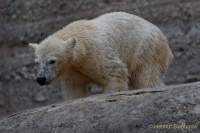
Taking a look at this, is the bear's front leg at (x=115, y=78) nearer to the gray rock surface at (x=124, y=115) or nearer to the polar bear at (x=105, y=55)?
the polar bear at (x=105, y=55)

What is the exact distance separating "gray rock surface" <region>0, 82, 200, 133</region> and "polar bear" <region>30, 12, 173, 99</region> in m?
1.21

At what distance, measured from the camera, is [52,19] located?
477 inches

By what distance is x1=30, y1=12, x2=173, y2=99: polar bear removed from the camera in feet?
24.0

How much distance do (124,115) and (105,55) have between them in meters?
2.09

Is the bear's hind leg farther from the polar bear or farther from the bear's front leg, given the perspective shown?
the bear's front leg

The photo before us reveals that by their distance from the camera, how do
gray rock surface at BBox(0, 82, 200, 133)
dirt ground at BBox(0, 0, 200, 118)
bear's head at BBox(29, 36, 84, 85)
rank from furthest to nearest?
1. dirt ground at BBox(0, 0, 200, 118)
2. bear's head at BBox(29, 36, 84, 85)
3. gray rock surface at BBox(0, 82, 200, 133)

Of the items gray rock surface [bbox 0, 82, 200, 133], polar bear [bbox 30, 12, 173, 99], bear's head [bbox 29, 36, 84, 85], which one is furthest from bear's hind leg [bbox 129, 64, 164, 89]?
gray rock surface [bbox 0, 82, 200, 133]

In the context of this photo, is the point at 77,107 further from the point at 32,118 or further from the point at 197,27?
the point at 197,27

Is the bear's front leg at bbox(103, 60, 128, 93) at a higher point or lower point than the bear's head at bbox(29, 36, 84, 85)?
lower

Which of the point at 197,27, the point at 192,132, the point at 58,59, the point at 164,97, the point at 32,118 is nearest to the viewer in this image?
the point at 192,132

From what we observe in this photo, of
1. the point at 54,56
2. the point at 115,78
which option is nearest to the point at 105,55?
the point at 115,78

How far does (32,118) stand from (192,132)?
1575 millimetres

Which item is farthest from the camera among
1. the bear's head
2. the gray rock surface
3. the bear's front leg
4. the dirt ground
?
the dirt ground

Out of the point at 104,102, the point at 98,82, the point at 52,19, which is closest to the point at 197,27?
the point at 52,19
